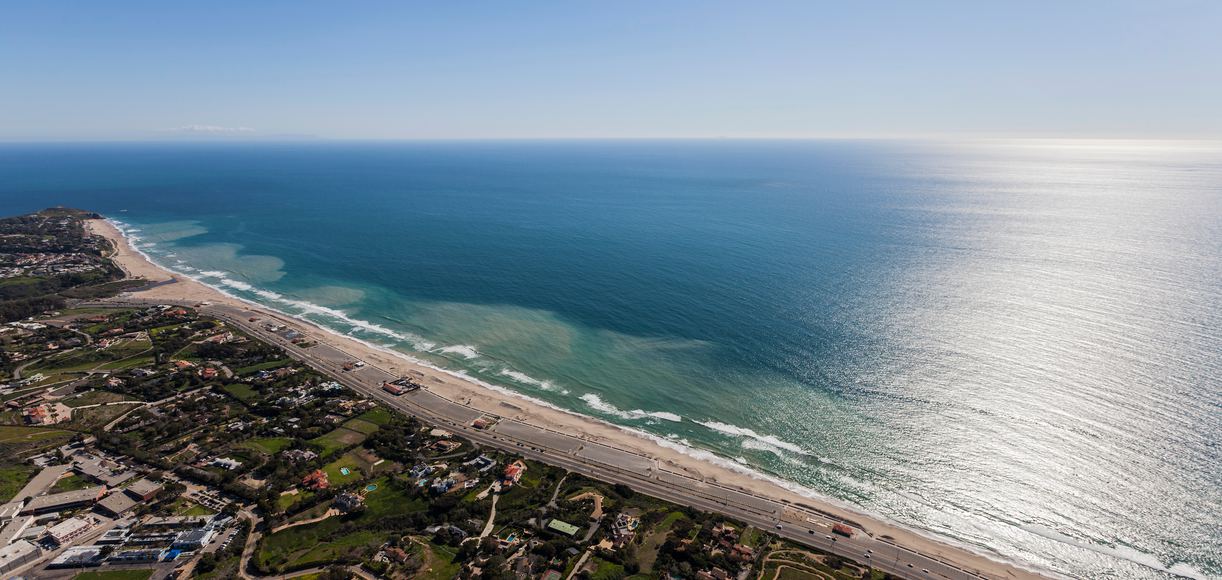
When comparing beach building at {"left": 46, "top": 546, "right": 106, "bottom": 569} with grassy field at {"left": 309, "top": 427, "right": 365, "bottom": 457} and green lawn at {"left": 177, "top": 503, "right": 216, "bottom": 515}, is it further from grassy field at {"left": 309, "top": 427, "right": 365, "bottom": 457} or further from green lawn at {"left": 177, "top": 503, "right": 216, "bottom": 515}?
grassy field at {"left": 309, "top": 427, "right": 365, "bottom": 457}

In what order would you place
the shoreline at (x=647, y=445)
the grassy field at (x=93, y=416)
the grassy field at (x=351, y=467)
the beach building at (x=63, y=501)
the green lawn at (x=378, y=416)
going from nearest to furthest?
the shoreline at (x=647, y=445), the beach building at (x=63, y=501), the grassy field at (x=351, y=467), the grassy field at (x=93, y=416), the green lawn at (x=378, y=416)

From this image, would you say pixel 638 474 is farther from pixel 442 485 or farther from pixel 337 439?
pixel 337 439

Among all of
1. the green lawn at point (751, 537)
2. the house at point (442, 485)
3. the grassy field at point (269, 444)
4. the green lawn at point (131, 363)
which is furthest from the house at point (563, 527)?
the green lawn at point (131, 363)

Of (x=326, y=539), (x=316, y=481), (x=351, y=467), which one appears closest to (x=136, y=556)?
(x=316, y=481)

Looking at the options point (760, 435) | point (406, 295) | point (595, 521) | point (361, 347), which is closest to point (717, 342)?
point (760, 435)

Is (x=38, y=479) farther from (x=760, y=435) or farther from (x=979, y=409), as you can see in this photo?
(x=979, y=409)

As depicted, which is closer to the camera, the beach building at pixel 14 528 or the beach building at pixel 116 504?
the beach building at pixel 14 528

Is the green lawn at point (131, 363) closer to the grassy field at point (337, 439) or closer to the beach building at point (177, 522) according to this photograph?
the grassy field at point (337, 439)

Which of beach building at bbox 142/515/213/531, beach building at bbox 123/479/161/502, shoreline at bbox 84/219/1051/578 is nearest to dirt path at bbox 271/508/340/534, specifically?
beach building at bbox 142/515/213/531
